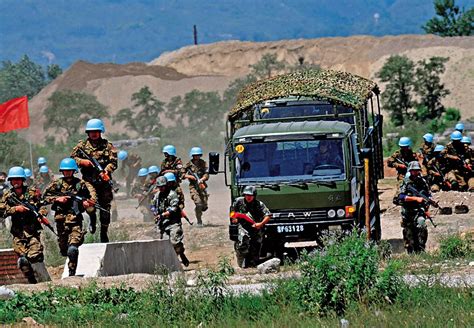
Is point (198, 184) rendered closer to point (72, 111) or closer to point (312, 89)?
point (312, 89)

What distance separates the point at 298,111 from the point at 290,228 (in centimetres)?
247

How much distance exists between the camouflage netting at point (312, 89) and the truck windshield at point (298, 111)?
203 millimetres

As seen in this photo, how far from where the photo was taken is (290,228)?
57.3 ft

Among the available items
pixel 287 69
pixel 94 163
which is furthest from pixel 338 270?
pixel 287 69

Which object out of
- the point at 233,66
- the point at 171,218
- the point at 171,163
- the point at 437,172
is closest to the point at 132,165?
the point at 437,172

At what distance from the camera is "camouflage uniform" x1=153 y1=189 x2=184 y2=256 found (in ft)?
60.2

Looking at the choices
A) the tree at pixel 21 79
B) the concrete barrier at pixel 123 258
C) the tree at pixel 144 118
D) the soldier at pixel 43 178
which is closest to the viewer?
the concrete barrier at pixel 123 258

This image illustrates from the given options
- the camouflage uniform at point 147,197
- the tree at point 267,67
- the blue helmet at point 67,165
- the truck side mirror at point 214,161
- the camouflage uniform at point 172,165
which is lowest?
the camouflage uniform at point 147,197

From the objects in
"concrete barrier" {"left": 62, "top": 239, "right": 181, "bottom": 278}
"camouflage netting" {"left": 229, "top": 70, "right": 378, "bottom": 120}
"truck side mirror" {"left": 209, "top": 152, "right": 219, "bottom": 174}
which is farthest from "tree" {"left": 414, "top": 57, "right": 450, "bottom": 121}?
"concrete barrier" {"left": 62, "top": 239, "right": 181, "bottom": 278}

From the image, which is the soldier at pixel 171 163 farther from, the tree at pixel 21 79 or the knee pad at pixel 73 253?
the tree at pixel 21 79

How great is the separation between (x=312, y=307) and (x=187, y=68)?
3674 inches

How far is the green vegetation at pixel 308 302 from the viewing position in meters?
11.0

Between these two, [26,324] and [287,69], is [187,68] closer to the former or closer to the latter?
[287,69]

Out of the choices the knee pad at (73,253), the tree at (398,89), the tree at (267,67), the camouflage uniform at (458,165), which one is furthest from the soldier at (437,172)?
the tree at (267,67)
